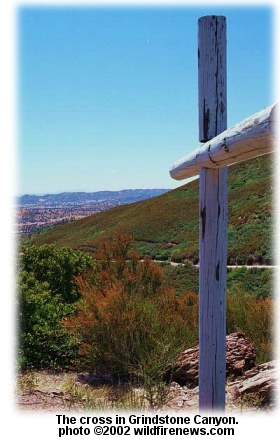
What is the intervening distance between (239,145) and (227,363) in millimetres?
3641

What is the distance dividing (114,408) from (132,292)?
3.24 m

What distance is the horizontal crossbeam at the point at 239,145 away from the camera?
2127 mm

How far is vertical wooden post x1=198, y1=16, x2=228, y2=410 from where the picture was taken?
3014 millimetres

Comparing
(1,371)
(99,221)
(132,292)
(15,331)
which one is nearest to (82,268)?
(132,292)

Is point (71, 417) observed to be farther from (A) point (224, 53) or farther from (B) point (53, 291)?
(B) point (53, 291)

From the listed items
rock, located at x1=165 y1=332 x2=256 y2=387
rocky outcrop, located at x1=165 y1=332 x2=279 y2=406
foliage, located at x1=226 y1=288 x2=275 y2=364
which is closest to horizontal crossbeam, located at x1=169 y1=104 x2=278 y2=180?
rocky outcrop, located at x1=165 y1=332 x2=279 y2=406

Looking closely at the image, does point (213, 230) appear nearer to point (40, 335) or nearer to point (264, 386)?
point (264, 386)

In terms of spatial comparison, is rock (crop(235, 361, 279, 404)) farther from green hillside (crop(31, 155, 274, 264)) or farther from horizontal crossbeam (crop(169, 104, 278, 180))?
green hillside (crop(31, 155, 274, 264))

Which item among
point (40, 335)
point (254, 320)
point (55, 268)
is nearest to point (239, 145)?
point (254, 320)

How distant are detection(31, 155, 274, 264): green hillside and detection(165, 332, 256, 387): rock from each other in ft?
44.9

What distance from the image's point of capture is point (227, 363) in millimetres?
5480

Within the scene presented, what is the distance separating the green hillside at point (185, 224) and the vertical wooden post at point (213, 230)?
52.9 ft

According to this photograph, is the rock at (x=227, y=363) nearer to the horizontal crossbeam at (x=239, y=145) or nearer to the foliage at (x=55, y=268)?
the horizontal crossbeam at (x=239, y=145)

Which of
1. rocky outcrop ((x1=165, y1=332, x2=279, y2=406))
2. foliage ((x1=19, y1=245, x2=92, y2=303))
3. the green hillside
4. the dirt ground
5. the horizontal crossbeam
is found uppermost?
the green hillside
